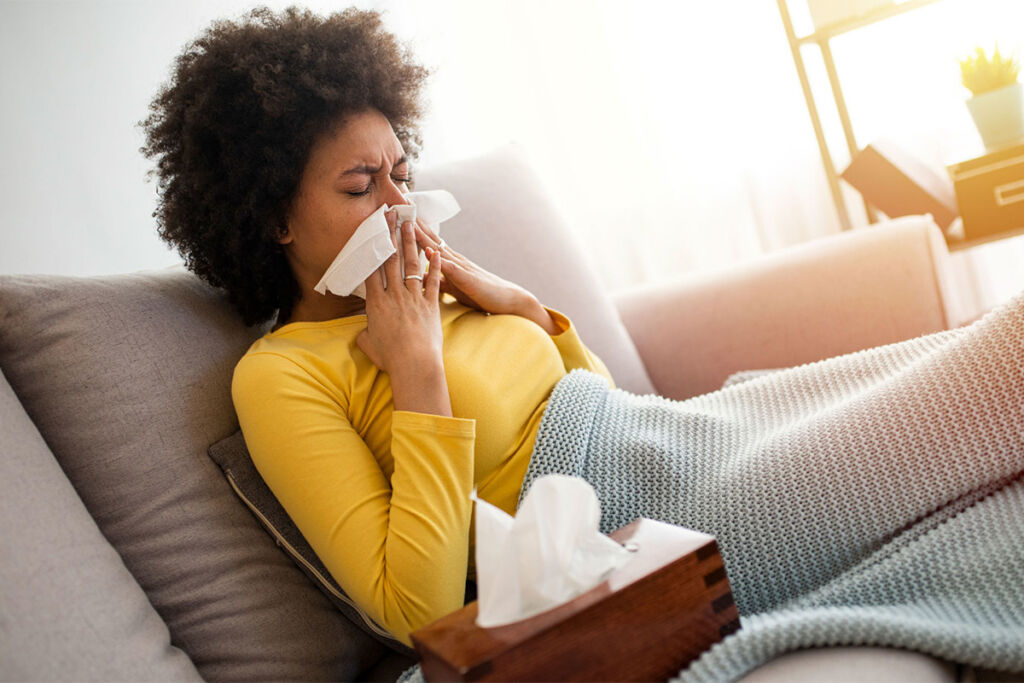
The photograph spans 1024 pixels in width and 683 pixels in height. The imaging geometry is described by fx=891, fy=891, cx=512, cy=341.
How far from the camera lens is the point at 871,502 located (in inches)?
36.4

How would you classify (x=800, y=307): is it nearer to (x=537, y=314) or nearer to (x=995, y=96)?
(x=537, y=314)

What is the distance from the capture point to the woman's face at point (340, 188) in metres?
1.21

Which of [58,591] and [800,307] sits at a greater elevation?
[58,591]

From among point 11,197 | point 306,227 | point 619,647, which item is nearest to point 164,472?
point 306,227

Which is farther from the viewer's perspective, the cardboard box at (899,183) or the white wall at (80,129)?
the cardboard box at (899,183)

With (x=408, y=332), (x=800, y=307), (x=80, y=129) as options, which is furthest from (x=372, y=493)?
(x=80, y=129)

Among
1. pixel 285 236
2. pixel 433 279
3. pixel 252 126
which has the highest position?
pixel 252 126

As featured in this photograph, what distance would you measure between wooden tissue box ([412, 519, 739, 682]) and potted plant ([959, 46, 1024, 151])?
1539 millimetres

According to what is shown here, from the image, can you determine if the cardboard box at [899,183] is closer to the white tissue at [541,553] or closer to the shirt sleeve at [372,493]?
the shirt sleeve at [372,493]

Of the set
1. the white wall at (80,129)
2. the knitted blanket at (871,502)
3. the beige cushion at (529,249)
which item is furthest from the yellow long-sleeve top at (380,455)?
the white wall at (80,129)

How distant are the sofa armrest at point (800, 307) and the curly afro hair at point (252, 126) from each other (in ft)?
2.36

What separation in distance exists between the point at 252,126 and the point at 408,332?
1.17 feet

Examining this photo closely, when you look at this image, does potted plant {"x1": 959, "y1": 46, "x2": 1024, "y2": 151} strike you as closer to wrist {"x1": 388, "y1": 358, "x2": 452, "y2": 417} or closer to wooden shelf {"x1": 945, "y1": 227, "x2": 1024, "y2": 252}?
wooden shelf {"x1": 945, "y1": 227, "x2": 1024, "y2": 252}

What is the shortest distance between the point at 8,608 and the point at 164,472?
0.95ft
